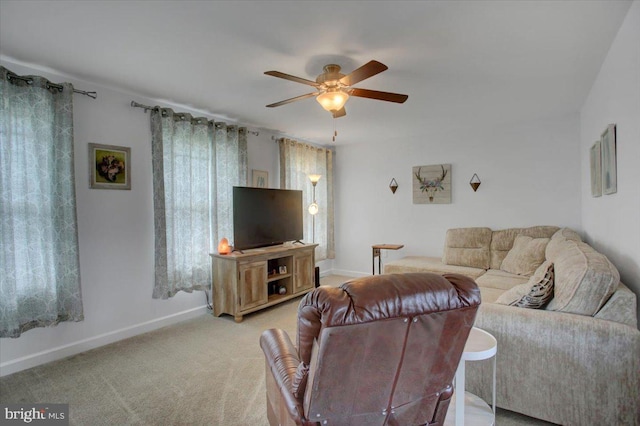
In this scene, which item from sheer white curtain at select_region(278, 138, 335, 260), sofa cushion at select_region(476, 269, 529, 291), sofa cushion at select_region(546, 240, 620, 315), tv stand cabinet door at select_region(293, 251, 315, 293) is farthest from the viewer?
sheer white curtain at select_region(278, 138, 335, 260)

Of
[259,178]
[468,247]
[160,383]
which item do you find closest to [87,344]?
[160,383]

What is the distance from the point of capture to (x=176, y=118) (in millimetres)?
3670

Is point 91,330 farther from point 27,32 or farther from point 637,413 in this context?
point 637,413

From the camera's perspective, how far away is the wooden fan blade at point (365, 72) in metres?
2.10

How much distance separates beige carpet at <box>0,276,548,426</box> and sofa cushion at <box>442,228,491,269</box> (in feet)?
8.42

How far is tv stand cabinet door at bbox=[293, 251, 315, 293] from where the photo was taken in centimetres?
458

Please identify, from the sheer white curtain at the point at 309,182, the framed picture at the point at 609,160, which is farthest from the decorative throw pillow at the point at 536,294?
the sheer white curtain at the point at 309,182

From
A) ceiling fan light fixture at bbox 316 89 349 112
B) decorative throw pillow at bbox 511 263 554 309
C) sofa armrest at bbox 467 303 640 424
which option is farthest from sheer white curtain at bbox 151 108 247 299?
decorative throw pillow at bbox 511 263 554 309

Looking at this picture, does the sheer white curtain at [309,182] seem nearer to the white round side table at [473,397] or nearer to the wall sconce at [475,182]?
the wall sconce at [475,182]

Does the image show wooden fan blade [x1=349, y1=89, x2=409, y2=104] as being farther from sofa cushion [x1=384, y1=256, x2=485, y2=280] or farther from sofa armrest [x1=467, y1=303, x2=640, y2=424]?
sofa cushion [x1=384, y1=256, x2=485, y2=280]

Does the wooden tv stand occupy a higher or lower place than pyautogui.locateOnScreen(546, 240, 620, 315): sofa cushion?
lower

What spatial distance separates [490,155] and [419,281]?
172 inches

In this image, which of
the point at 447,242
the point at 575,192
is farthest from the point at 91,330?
the point at 575,192

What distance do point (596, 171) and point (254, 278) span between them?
147 inches
